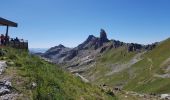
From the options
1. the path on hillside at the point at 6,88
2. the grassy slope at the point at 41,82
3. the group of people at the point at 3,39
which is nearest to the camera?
the path on hillside at the point at 6,88

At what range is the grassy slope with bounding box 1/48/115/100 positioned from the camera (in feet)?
80.5

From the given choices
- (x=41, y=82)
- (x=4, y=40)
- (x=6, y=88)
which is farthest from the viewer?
(x=4, y=40)

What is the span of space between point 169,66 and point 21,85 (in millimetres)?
143662

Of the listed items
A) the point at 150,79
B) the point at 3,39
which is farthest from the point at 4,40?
the point at 150,79

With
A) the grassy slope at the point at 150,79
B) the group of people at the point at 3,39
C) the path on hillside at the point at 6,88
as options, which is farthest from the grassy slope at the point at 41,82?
the grassy slope at the point at 150,79

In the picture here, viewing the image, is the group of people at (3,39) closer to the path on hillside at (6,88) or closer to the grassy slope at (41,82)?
the grassy slope at (41,82)

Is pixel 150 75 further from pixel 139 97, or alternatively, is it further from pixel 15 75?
pixel 15 75

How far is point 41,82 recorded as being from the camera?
26.1 metres

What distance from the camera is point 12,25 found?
4100cm

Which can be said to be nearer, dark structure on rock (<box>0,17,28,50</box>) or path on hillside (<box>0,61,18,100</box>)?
path on hillside (<box>0,61,18,100</box>)

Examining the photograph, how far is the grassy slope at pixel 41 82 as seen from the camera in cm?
2453

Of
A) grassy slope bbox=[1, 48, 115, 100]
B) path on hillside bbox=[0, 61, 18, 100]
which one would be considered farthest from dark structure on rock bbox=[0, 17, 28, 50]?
path on hillside bbox=[0, 61, 18, 100]

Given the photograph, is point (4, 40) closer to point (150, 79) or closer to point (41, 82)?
point (41, 82)

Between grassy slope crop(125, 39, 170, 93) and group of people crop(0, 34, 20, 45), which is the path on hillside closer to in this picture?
group of people crop(0, 34, 20, 45)
